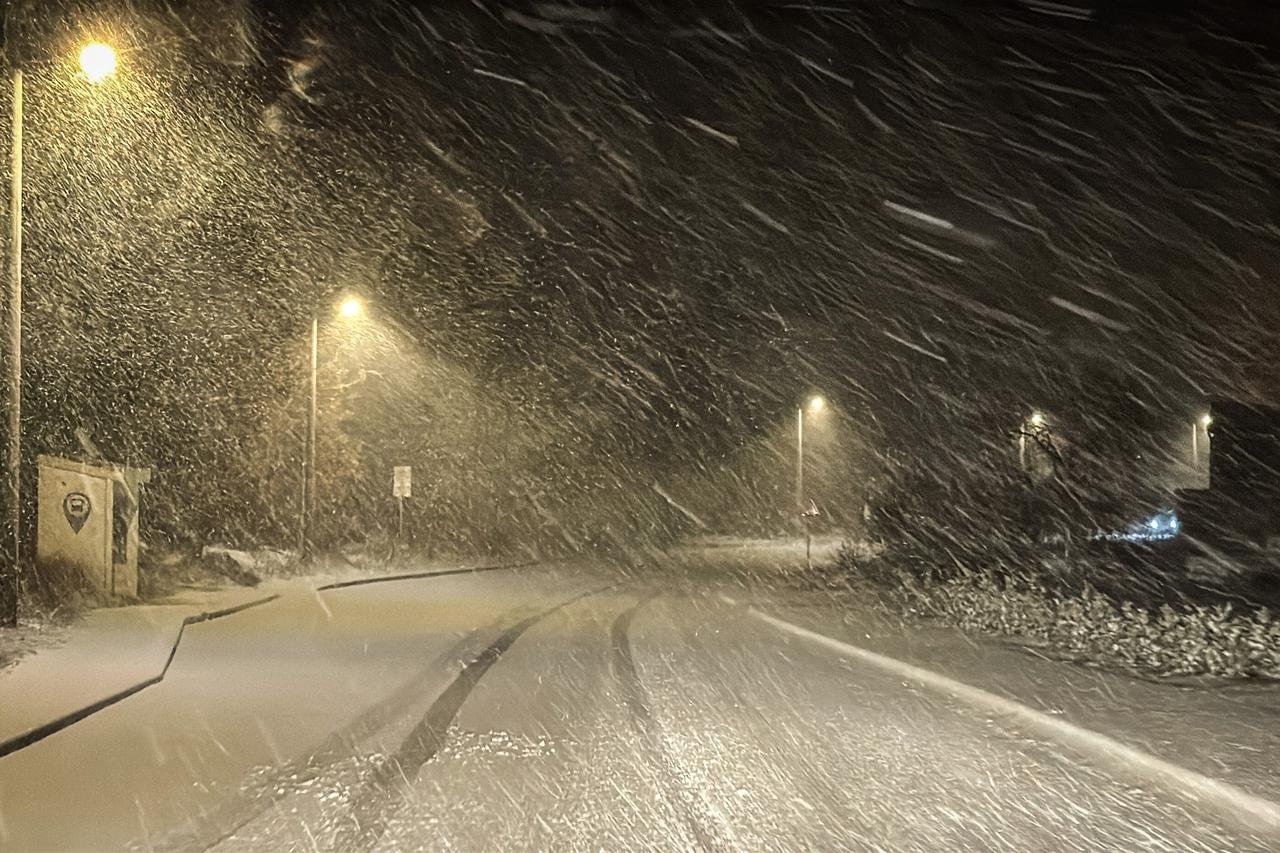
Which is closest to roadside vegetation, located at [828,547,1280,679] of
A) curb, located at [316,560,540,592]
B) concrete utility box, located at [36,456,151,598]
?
curb, located at [316,560,540,592]

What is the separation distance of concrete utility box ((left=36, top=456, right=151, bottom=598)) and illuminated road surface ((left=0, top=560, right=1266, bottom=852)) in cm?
654

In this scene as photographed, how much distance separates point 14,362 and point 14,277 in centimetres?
107

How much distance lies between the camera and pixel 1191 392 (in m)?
24.2

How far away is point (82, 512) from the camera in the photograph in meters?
21.1

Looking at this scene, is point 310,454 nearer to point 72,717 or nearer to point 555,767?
point 72,717

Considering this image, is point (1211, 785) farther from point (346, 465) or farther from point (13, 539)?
point (346, 465)

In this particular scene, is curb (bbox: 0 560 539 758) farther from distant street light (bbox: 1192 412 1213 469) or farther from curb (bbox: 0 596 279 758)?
distant street light (bbox: 1192 412 1213 469)

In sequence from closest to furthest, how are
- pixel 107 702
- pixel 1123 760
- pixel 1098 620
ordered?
pixel 1123 760
pixel 107 702
pixel 1098 620

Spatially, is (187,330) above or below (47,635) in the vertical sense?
above

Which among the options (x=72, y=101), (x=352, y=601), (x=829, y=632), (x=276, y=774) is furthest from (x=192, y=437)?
(x=276, y=774)

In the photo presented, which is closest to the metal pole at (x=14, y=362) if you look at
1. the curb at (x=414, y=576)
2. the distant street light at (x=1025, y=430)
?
the curb at (x=414, y=576)

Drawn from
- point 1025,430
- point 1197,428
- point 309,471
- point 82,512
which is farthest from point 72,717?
point 309,471

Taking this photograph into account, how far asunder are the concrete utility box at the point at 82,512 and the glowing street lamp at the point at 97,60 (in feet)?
26.4

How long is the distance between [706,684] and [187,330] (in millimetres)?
23115
